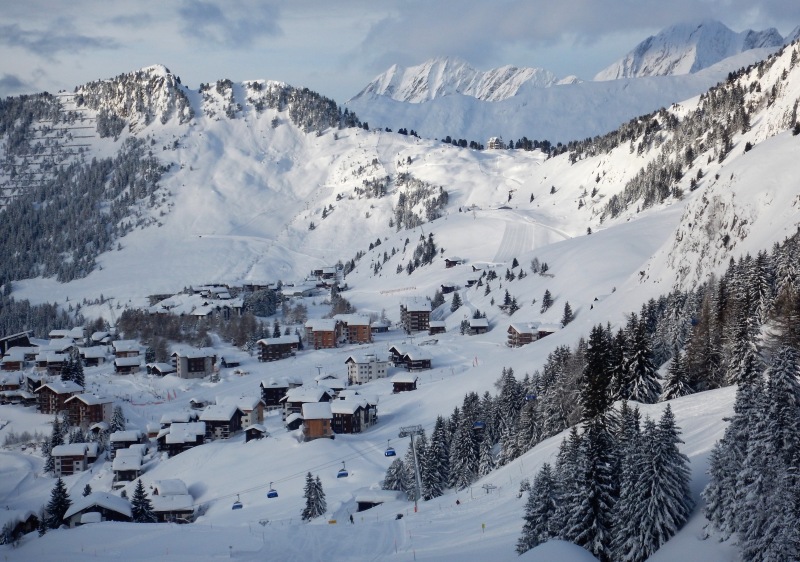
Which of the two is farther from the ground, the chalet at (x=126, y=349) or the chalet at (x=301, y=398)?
the chalet at (x=126, y=349)

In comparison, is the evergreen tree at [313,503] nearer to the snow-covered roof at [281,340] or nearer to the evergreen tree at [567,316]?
the evergreen tree at [567,316]

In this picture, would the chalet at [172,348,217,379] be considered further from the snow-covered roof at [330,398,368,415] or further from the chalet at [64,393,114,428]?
the snow-covered roof at [330,398,368,415]

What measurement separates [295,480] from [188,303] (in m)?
86.1

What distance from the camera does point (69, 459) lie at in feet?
236

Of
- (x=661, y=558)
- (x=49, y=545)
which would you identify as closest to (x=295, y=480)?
(x=49, y=545)

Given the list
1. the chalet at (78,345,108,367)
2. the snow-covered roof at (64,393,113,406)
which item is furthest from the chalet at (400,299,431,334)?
the snow-covered roof at (64,393,113,406)

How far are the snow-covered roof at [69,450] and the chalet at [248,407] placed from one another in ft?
43.0

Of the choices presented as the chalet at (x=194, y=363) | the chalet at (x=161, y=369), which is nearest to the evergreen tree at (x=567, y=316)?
the chalet at (x=194, y=363)

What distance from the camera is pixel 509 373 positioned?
6681 centimetres

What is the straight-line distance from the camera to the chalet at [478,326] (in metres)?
105

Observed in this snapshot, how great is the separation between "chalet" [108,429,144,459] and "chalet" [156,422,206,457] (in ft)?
7.68

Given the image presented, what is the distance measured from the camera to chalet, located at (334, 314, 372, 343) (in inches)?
4505

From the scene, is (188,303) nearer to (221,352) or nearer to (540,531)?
(221,352)

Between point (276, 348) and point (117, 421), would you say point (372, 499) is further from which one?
point (276, 348)
